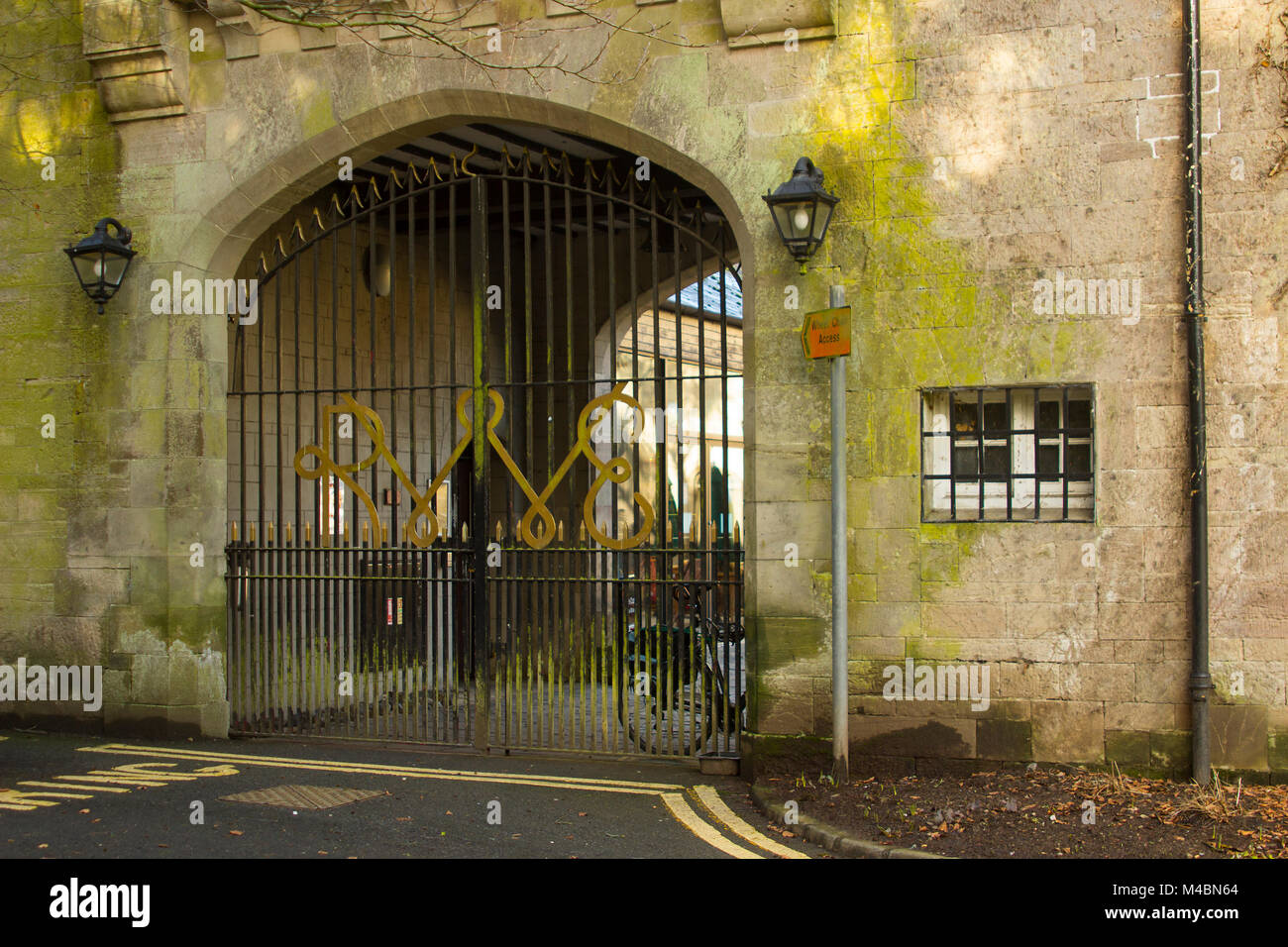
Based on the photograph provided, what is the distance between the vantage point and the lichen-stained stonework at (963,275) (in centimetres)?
699

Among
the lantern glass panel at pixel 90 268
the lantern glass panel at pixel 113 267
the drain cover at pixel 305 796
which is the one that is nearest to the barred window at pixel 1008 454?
the drain cover at pixel 305 796

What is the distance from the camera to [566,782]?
25.6 ft

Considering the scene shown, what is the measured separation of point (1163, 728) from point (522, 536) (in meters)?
4.23

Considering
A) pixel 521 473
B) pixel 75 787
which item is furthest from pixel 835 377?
pixel 75 787

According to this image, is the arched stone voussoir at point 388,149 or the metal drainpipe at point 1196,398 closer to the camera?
the metal drainpipe at point 1196,398

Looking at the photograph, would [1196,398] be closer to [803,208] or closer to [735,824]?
[803,208]

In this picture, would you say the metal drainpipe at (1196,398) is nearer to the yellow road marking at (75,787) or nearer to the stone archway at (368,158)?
the stone archway at (368,158)

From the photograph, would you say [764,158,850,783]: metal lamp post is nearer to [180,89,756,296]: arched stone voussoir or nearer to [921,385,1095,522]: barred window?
[180,89,756,296]: arched stone voussoir

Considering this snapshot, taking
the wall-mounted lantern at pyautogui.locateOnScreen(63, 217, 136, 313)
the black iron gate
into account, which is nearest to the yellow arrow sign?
the black iron gate

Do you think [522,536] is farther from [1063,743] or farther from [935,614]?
[1063,743]

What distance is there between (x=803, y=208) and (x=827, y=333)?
0.85 meters

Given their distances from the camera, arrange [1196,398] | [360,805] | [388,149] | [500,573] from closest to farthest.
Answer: [1196,398] → [360,805] → [500,573] → [388,149]

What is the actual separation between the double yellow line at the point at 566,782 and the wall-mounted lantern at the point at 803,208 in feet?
11.1

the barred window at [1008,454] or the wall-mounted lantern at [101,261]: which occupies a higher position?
the wall-mounted lantern at [101,261]
